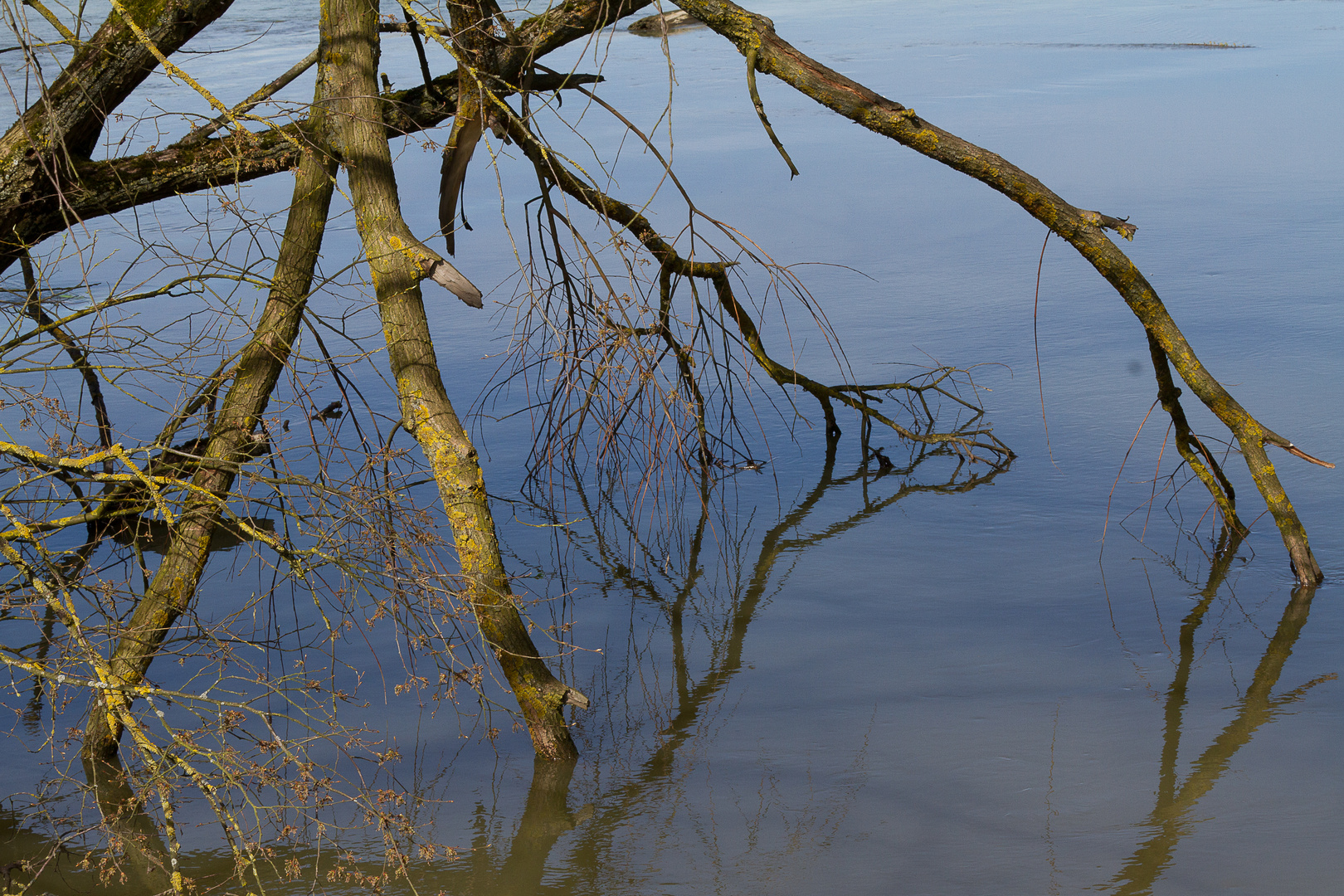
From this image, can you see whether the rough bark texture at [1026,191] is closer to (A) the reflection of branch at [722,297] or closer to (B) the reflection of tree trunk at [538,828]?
(A) the reflection of branch at [722,297]

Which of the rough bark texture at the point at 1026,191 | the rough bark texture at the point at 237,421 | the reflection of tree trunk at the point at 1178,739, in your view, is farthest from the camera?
the rough bark texture at the point at 1026,191

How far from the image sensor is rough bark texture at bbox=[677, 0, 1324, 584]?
3709 millimetres

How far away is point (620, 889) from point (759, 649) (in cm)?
136

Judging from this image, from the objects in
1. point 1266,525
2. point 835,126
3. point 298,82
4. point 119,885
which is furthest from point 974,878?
point 298,82

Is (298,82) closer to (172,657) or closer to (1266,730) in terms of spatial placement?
(172,657)

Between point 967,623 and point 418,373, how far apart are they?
6.94 feet

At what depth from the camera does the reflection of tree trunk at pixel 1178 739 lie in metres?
2.87

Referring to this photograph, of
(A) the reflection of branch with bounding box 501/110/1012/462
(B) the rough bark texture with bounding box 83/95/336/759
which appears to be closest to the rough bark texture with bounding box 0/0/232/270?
(B) the rough bark texture with bounding box 83/95/336/759

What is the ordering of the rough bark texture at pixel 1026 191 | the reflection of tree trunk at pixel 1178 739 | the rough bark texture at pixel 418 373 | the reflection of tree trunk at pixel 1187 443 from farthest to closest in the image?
the reflection of tree trunk at pixel 1187 443 < the rough bark texture at pixel 1026 191 < the rough bark texture at pixel 418 373 < the reflection of tree trunk at pixel 1178 739

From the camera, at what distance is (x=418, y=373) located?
3.30m

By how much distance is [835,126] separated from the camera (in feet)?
42.0

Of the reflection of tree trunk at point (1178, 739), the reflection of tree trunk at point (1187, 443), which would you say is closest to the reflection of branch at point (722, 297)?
the reflection of tree trunk at point (1187, 443)

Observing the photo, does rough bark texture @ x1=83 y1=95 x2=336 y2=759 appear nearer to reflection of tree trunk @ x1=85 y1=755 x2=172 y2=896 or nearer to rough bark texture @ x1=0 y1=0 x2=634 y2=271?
reflection of tree trunk @ x1=85 y1=755 x2=172 y2=896

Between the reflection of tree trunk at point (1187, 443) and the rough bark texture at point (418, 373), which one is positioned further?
the reflection of tree trunk at point (1187, 443)
